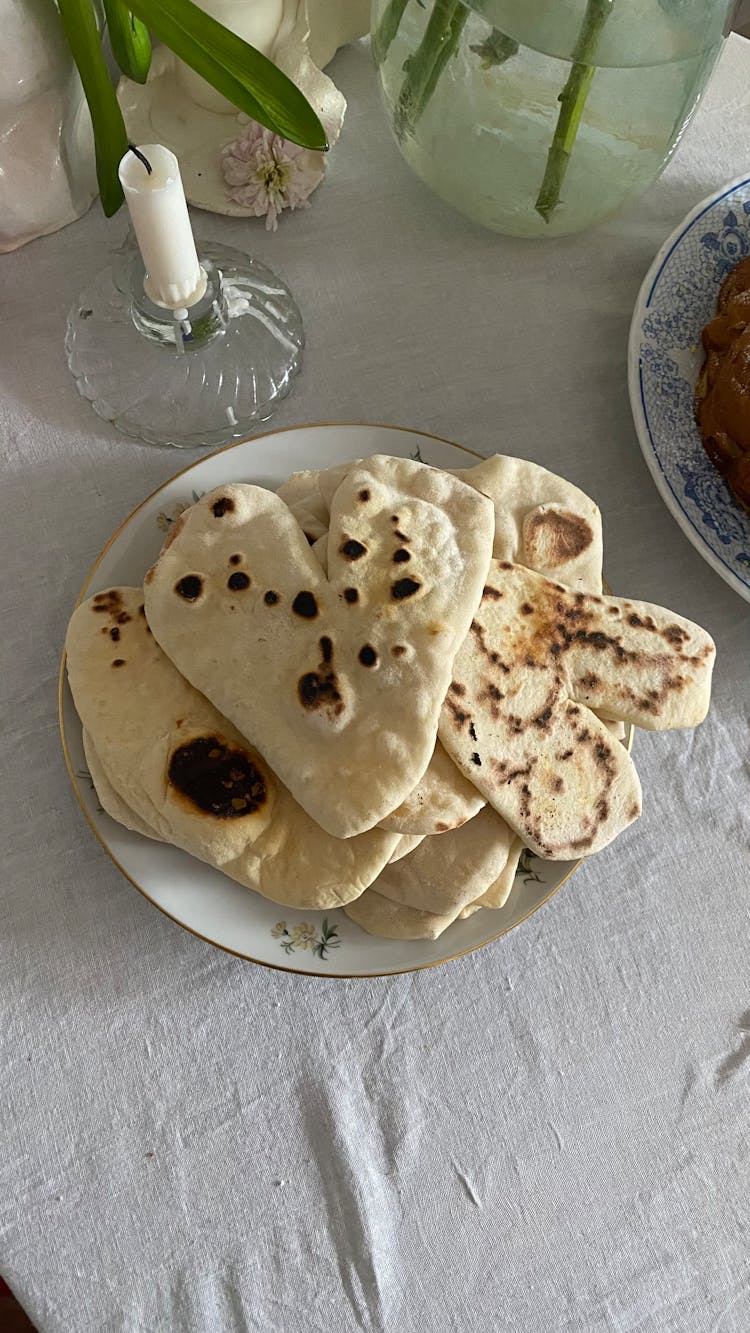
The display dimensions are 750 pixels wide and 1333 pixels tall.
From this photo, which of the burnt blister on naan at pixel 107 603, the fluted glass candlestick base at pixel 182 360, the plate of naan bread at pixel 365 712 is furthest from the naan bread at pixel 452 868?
the fluted glass candlestick base at pixel 182 360

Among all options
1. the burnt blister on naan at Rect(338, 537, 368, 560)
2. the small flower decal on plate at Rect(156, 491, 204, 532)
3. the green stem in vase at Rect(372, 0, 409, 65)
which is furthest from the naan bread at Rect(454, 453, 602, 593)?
the green stem in vase at Rect(372, 0, 409, 65)

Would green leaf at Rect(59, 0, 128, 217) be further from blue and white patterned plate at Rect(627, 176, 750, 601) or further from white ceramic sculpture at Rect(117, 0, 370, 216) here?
blue and white patterned plate at Rect(627, 176, 750, 601)

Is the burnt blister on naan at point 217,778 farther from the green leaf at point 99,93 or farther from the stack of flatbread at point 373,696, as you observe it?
the green leaf at point 99,93

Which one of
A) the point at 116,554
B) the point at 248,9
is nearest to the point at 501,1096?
the point at 116,554

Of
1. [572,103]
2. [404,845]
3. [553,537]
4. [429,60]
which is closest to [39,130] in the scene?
[429,60]

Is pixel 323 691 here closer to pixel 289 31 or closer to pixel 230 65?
pixel 230 65

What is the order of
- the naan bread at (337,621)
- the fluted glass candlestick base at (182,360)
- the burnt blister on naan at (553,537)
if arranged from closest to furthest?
the naan bread at (337,621) → the burnt blister on naan at (553,537) → the fluted glass candlestick base at (182,360)

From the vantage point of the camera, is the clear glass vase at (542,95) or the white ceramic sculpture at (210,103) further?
the white ceramic sculpture at (210,103)
